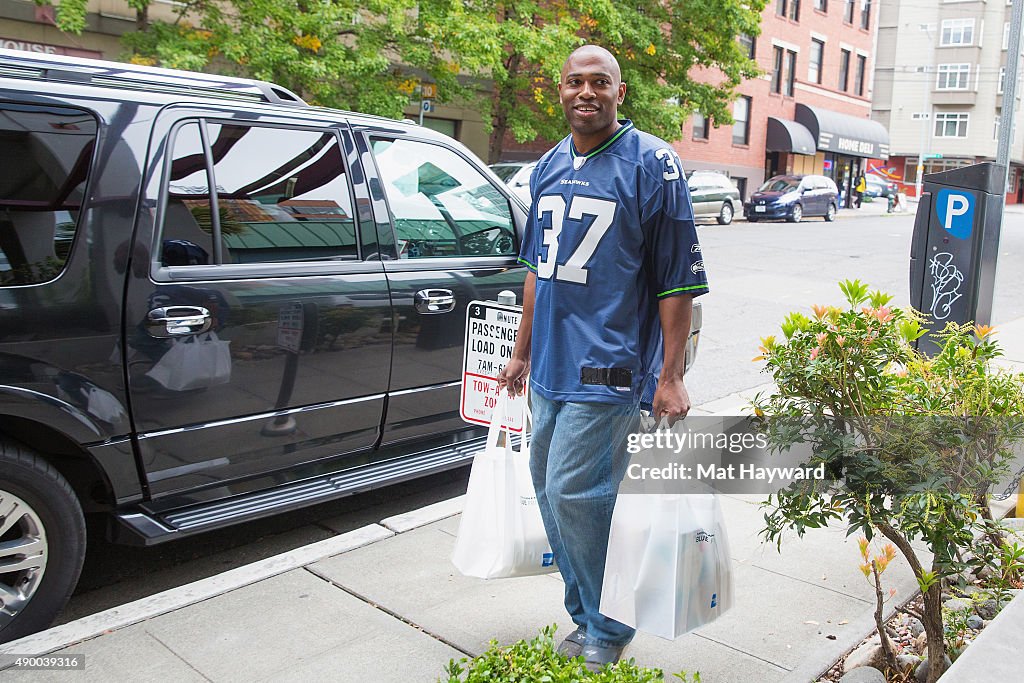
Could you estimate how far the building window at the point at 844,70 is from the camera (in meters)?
43.9

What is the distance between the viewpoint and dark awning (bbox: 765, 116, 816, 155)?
3862 cm

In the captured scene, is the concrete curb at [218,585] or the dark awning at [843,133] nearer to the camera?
the concrete curb at [218,585]

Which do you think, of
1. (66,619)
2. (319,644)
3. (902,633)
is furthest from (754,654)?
(66,619)

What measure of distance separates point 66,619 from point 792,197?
28272 millimetres

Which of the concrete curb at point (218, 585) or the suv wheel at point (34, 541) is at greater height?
the suv wheel at point (34, 541)

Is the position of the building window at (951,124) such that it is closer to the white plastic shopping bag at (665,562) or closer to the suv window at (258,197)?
the suv window at (258,197)

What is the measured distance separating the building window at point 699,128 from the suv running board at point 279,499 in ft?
105

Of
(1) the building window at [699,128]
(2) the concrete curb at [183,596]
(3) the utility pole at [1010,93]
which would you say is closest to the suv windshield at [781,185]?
(1) the building window at [699,128]

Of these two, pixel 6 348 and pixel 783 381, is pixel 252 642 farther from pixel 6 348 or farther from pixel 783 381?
pixel 783 381

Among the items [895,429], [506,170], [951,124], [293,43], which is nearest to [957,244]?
[895,429]

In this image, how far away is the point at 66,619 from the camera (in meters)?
3.80

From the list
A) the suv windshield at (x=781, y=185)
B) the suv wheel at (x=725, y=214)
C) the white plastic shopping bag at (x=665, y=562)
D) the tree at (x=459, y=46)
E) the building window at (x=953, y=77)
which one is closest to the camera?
the white plastic shopping bag at (x=665, y=562)

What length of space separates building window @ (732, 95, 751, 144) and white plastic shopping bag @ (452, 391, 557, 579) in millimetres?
36083

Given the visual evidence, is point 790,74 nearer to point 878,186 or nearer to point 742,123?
point 742,123
